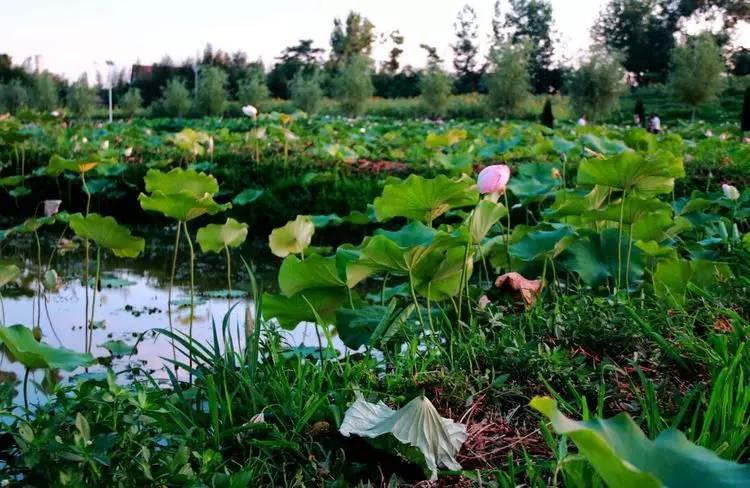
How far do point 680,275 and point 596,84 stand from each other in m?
16.3

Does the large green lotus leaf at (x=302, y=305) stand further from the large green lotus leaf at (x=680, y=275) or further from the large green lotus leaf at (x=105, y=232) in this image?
the large green lotus leaf at (x=680, y=275)

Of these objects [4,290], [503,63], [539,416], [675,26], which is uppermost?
[675,26]

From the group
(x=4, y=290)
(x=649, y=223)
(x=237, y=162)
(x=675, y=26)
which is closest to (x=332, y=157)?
(x=237, y=162)

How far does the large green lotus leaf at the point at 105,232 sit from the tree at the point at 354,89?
66.4 ft

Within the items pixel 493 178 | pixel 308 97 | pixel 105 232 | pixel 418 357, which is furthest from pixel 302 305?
pixel 308 97

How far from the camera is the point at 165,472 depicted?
1.21 m

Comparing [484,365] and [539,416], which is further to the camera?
[484,365]

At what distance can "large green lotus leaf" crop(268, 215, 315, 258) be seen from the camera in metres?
2.47

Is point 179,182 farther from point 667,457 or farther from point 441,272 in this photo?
point 667,457

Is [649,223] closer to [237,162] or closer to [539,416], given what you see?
[539,416]

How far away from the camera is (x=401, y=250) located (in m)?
1.76

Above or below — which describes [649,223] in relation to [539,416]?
above

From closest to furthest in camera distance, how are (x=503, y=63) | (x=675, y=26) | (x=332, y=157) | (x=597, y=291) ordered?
(x=597, y=291) → (x=332, y=157) → (x=503, y=63) → (x=675, y=26)

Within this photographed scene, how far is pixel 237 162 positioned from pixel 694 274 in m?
4.76
